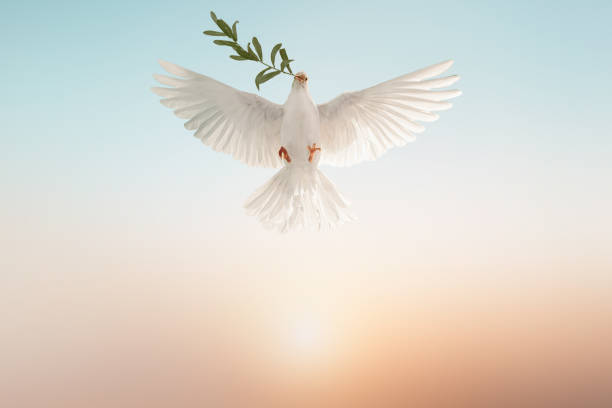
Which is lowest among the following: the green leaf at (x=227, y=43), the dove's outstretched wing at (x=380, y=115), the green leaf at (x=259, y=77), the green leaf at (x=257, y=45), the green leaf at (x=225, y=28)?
the green leaf at (x=259, y=77)

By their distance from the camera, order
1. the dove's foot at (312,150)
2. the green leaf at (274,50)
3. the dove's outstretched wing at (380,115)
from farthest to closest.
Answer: the dove's outstretched wing at (380,115)
the dove's foot at (312,150)
the green leaf at (274,50)

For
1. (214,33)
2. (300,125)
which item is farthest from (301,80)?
(214,33)

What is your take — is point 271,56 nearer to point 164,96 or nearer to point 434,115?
point 164,96

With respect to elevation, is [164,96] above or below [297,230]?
above

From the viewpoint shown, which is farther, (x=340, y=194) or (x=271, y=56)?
(x=340, y=194)

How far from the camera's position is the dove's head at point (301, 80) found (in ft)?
5.36

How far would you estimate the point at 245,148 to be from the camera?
1.94m

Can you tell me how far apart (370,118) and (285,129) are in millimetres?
480

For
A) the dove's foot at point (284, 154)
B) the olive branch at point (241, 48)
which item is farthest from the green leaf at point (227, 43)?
the dove's foot at point (284, 154)

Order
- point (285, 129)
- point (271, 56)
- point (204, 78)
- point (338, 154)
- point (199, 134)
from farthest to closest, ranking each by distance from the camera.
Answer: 1. point (338, 154)
2. point (199, 134)
3. point (204, 78)
4. point (285, 129)
5. point (271, 56)

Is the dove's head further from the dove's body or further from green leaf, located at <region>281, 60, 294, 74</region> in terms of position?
green leaf, located at <region>281, 60, 294, 74</region>

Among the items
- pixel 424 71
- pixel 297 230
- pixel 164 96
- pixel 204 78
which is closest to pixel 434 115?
pixel 424 71

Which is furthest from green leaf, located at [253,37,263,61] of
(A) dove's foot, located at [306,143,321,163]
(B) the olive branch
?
(A) dove's foot, located at [306,143,321,163]

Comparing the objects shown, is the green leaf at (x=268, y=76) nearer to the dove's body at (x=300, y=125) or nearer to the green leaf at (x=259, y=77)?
the green leaf at (x=259, y=77)
